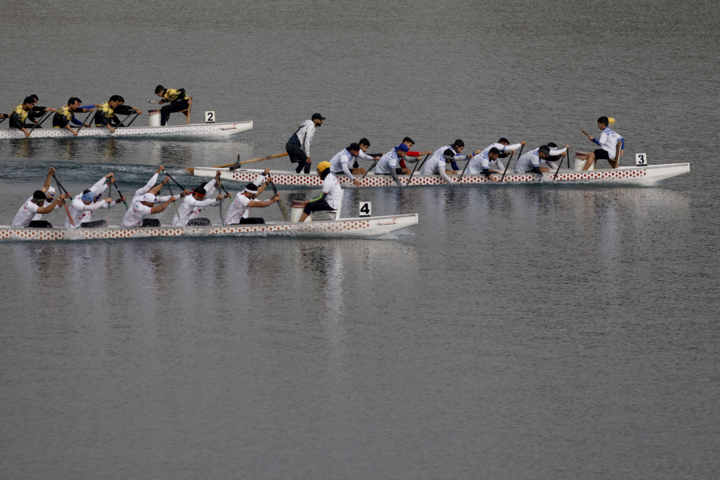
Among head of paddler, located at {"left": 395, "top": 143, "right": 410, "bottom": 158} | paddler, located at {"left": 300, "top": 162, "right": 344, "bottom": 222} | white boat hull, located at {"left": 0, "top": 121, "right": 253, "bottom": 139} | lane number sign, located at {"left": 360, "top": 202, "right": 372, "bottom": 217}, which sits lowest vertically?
lane number sign, located at {"left": 360, "top": 202, "right": 372, "bottom": 217}

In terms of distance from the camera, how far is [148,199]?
2267 centimetres

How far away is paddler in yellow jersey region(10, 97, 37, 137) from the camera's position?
33.7 meters

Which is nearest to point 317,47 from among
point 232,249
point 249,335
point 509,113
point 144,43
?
point 144,43

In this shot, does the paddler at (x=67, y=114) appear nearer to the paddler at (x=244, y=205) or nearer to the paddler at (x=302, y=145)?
the paddler at (x=302, y=145)

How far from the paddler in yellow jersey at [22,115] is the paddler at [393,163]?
42.3 ft

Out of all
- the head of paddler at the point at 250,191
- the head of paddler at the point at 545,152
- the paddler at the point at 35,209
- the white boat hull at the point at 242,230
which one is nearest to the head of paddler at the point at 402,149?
the head of paddler at the point at 545,152

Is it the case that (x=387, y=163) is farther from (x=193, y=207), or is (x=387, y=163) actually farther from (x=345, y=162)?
(x=193, y=207)

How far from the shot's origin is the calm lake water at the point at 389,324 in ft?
45.2

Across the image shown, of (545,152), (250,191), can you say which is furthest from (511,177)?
(250,191)

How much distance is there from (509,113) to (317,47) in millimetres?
14990

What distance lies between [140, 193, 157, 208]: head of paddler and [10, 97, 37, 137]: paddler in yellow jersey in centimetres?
1298

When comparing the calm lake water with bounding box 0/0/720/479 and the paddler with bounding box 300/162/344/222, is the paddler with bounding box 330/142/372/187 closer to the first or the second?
the calm lake water with bounding box 0/0/720/479

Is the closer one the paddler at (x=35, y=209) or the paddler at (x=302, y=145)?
the paddler at (x=35, y=209)

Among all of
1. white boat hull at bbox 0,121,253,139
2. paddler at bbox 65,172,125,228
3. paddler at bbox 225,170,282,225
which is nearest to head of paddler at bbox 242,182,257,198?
paddler at bbox 225,170,282,225
